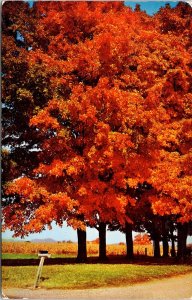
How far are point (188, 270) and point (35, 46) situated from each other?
8.79m

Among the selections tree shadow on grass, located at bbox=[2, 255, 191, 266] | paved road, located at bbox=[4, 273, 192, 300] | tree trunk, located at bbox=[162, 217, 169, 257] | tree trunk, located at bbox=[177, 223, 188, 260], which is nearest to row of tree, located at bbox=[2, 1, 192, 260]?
tree shadow on grass, located at bbox=[2, 255, 191, 266]

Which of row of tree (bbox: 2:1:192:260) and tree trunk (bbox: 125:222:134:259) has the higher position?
row of tree (bbox: 2:1:192:260)

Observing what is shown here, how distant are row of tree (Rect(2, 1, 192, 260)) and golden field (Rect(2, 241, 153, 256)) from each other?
42 centimetres

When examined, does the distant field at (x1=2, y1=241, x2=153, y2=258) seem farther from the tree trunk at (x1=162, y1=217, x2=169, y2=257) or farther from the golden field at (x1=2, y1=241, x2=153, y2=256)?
the tree trunk at (x1=162, y1=217, x2=169, y2=257)

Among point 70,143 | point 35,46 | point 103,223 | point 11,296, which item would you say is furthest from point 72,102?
point 11,296

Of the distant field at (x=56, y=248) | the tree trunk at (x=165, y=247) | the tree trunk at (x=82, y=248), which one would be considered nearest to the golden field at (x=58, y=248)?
the distant field at (x=56, y=248)

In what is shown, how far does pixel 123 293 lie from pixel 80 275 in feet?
5.62

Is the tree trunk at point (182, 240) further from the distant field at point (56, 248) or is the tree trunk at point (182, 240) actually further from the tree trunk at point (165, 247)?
the tree trunk at point (165, 247)

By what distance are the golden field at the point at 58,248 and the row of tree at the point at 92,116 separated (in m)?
0.42

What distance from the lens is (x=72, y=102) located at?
15734 mm

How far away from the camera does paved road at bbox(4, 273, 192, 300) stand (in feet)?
37.8

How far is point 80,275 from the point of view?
13.4 meters

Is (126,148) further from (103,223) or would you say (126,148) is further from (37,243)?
(37,243)

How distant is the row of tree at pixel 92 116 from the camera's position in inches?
614
